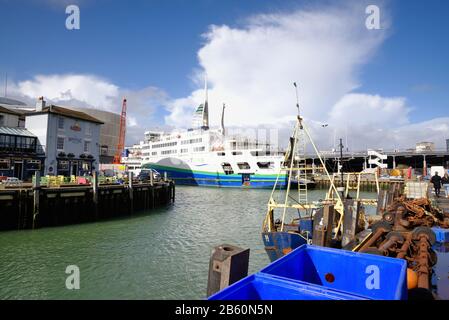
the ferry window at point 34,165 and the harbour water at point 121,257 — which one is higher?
the ferry window at point 34,165

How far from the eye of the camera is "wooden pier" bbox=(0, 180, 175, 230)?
16.7 metres

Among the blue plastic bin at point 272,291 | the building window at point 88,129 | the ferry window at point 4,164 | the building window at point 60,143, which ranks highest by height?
the building window at point 88,129

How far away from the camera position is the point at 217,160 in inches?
2242

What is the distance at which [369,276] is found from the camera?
509 cm

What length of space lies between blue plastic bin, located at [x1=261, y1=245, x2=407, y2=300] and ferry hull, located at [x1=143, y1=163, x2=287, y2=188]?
41.4 m

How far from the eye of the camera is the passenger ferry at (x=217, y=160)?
5272 centimetres

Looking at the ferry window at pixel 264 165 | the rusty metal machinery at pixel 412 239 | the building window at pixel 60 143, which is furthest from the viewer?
the ferry window at pixel 264 165

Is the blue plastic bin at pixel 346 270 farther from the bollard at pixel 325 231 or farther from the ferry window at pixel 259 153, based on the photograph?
the ferry window at pixel 259 153

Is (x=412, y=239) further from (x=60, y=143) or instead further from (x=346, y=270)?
(x=60, y=143)

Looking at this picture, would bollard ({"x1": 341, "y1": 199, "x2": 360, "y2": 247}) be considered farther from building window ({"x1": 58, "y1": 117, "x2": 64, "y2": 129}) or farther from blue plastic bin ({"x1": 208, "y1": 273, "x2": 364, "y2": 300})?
building window ({"x1": 58, "y1": 117, "x2": 64, "y2": 129})

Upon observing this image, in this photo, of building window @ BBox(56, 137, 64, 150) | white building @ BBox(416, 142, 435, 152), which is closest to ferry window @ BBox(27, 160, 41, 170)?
building window @ BBox(56, 137, 64, 150)

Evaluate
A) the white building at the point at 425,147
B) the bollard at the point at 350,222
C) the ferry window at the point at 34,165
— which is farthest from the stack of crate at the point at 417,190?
the white building at the point at 425,147

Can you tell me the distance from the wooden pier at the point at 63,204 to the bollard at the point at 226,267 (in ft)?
56.2

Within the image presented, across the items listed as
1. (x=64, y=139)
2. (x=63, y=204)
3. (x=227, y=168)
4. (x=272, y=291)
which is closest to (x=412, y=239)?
(x=272, y=291)
